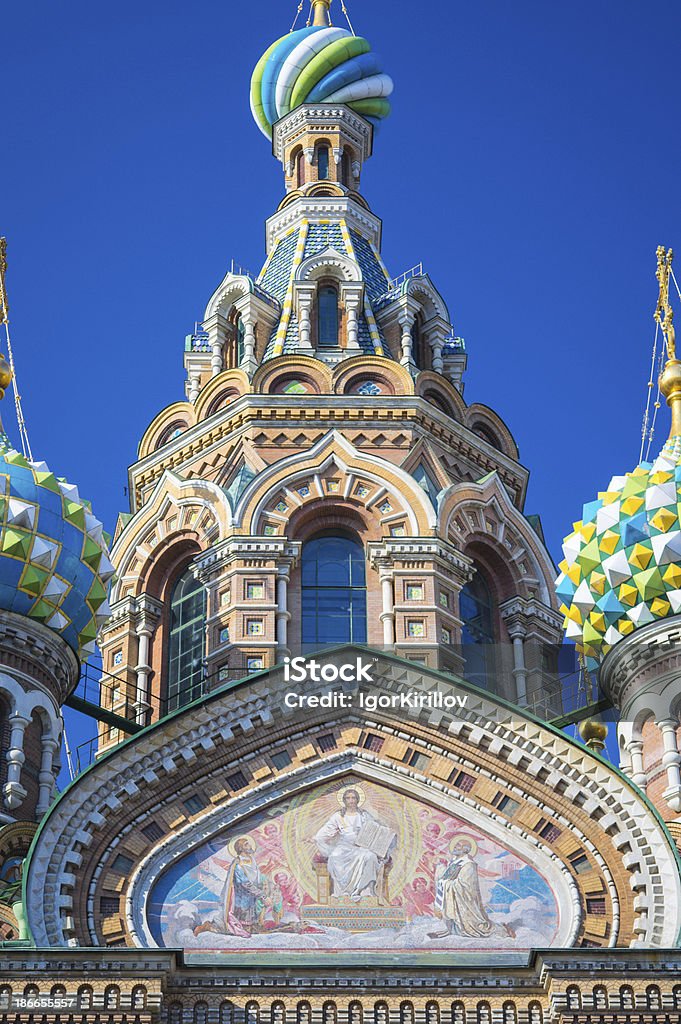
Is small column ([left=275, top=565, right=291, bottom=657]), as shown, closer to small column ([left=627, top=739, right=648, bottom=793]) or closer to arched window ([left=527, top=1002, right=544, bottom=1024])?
small column ([left=627, top=739, right=648, bottom=793])

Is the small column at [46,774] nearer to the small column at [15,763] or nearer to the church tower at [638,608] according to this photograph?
the small column at [15,763]

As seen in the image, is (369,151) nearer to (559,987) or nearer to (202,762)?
(202,762)

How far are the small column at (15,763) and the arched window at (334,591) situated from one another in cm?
387

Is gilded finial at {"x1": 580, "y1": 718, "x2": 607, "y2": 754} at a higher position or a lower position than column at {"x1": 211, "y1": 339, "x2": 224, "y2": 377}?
lower

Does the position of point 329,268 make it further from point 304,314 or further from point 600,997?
point 600,997

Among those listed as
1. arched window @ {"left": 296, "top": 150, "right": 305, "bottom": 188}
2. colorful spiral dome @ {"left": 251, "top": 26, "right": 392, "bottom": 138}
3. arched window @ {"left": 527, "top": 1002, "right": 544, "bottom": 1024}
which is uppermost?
colorful spiral dome @ {"left": 251, "top": 26, "right": 392, "bottom": 138}

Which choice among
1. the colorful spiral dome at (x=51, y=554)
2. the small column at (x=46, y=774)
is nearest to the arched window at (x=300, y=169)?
the colorful spiral dome at (x=51, y=554)

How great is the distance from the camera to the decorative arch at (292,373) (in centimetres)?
2842

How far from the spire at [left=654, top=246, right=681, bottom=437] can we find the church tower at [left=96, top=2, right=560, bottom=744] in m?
2.52

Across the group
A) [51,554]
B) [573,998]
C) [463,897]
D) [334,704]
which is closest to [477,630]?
[334,704]

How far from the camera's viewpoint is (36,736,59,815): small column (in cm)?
2353

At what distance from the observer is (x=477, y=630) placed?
27609 mm

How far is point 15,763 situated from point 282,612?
3.98 meters

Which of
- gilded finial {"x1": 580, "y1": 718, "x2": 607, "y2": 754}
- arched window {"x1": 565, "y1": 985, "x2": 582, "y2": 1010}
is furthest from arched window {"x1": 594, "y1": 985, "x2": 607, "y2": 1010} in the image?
gilded finial {"x1": 580, "y1": 718, "x2": 607, "y2": 754}
